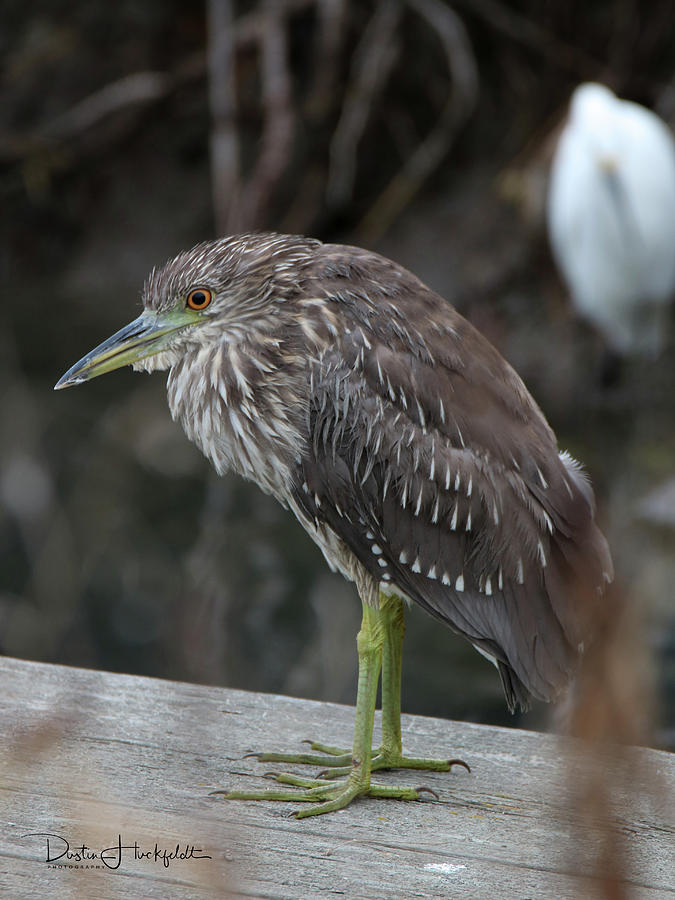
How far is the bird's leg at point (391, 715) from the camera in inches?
107

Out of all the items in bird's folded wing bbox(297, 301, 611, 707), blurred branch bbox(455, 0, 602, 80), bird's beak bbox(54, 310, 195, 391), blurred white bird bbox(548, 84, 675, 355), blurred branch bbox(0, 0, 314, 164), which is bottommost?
bird's folded wing bbox(297, 301, 611, 707)

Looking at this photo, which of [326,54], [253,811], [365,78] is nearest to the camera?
[253,811]

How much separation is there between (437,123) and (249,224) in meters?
3.02

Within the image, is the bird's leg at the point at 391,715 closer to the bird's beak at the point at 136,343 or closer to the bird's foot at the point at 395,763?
the bird's foot at the point at 395,763

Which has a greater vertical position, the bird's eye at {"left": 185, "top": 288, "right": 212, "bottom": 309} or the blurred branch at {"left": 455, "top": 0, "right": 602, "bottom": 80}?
the blurred branch at {"left": 455, "top": 0, "right": 602, "bottom": 80}

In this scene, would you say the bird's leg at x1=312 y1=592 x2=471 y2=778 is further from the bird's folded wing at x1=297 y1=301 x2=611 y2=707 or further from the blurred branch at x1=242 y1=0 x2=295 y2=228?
the blurred branch at x1=242 y1=0 x2=295 y2=228

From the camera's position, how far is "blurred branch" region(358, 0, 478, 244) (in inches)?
338

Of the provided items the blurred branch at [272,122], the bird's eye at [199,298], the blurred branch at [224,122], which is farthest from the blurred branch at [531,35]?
the bird's eye at [199,298]

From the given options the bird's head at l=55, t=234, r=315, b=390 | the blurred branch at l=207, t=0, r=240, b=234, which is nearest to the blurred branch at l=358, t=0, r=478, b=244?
the blurred branch at l=207, t=0, r=240, b=234

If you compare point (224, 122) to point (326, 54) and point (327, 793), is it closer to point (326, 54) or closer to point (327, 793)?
point (326, 54)

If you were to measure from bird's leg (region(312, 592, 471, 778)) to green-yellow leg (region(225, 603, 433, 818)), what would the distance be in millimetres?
85

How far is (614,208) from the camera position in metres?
7.53

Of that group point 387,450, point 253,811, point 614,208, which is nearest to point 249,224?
point 614,208

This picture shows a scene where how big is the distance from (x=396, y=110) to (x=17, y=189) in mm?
3203
